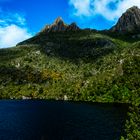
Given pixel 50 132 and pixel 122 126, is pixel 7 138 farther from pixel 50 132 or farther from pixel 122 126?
pixel 122 126

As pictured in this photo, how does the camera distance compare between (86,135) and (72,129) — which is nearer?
(86,135)

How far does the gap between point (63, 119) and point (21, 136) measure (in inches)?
2273

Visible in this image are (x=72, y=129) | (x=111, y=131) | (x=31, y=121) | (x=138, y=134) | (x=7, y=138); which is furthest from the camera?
(x=31, y=121)

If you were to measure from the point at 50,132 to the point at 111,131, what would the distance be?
2689 cm

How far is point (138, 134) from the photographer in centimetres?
5875

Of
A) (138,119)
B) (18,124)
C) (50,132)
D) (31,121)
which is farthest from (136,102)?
(31,121)

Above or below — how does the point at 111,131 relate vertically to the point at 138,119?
below

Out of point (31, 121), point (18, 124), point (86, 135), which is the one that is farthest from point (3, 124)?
point (86, 135)

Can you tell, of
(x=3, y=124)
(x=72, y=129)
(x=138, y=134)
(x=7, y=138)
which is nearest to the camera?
(x=138, y=134)

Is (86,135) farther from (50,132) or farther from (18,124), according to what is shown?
(18,124)

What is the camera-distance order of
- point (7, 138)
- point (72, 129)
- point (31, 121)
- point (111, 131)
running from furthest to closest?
point (31, 121) → point (72, 129) → point (111, 131) → point (7, 138)

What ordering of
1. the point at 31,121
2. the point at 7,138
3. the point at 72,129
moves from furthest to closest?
the point at 31,121, the point at 72,129, the point at 7,138

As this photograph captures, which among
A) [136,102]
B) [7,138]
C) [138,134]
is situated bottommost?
[7,138]

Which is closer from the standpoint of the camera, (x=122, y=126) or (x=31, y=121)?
(x=122, y=126)
